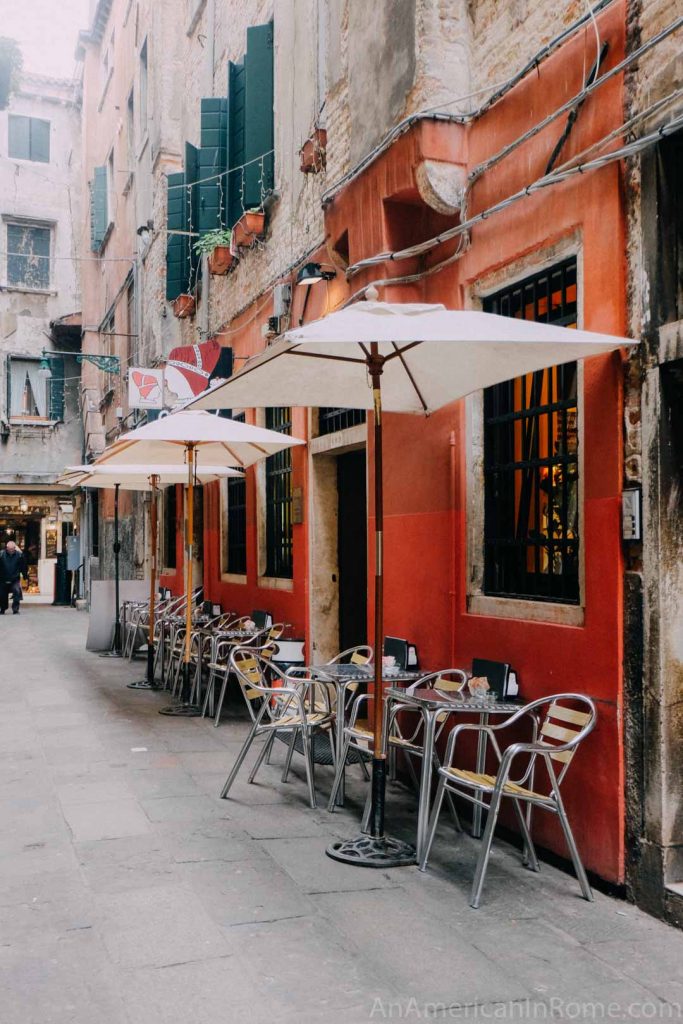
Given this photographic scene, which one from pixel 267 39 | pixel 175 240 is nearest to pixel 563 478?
pixel 267 39

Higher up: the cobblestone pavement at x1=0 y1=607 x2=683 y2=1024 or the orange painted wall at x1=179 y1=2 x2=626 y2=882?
the orange painted wall at x1=179 y1=2 x2=626 y2=882

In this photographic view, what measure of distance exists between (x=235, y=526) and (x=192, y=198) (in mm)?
4832

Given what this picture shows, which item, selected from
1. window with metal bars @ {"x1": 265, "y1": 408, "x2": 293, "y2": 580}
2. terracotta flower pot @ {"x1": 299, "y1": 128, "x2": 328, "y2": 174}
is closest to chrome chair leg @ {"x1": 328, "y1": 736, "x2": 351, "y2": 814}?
window with metal bars @ {"x1": 265, "y1": 408, "x2": 293, "y2": 580}

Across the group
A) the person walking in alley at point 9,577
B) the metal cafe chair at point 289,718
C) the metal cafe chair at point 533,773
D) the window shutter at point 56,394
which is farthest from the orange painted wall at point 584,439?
the window shutter at point 56,394

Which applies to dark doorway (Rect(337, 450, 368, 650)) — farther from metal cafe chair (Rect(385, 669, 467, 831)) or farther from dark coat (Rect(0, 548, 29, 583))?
dark coat (Rect(0, 548, 29, 583))

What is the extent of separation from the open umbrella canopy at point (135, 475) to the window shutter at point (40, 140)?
17670mm

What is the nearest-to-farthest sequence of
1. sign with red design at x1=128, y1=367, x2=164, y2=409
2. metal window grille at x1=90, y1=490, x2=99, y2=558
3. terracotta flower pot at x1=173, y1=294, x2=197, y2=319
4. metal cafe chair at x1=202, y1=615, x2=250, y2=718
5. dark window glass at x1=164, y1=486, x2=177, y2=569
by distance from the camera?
metal cafe chair at x1=202, y1=615, x2=250, y2=718 < sign with red design at x1=128, y1=367, x2=164, y2=409 < terracotta flower pot at x1=173, y1=294, x2=197, y2=319 < dark window glass at x1=164, y1=486, x2=177, y2=569 < metal window grille at x1=90, y1=490, x2=99, y2=558

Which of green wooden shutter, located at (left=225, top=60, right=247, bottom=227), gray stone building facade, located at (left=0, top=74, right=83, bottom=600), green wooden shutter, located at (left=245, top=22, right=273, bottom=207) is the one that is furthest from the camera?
gray stone building facade, located at (left=0, top=74, right=83, bottom=600)

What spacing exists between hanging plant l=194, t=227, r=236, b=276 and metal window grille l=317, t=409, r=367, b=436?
3.77 meters

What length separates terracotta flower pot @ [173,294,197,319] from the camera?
13.9 metres

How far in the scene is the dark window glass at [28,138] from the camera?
26.6 meters

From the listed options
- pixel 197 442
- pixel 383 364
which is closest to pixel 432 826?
pixel 383 364

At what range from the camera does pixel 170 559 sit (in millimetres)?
15836

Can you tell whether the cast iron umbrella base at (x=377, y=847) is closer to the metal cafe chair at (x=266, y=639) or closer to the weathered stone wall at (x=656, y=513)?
the weathered stone wall at (x=656, y=513)
